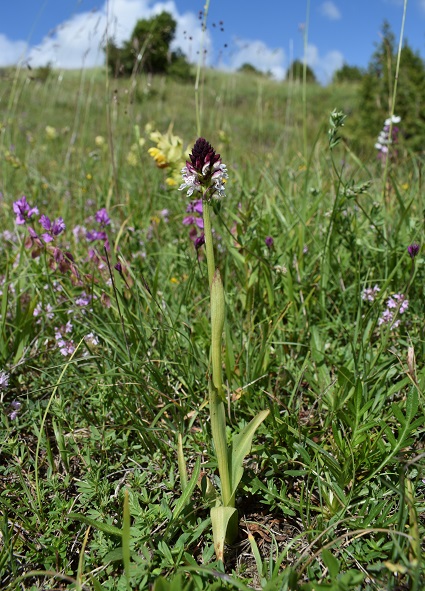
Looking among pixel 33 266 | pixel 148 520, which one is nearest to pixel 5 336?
pixel 33 266

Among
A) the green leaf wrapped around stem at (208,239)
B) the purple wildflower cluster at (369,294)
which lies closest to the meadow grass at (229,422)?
the purple wildflower cluster at (369,294)

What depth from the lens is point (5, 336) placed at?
4.77ft

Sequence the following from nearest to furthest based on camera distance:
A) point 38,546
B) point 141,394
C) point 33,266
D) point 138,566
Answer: point 138,566
point 38,546
point 141,394
point 33,266

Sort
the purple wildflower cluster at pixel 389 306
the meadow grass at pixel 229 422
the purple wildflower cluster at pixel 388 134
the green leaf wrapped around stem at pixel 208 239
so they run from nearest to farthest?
1. the green leaf wrapped around stem at pixel 208 239
2. the meadow grass at pixel 229 422
3. the purple wildflower cluster at pixel 389 306
4. the purple wildflower cluster at pixel 388 134

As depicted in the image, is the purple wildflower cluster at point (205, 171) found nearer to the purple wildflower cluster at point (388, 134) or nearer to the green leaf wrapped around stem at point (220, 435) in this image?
the green leaf wrapped around stem at point (220, 435)

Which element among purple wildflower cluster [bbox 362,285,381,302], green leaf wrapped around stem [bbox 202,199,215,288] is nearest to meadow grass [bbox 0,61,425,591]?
purple wildflower cluster [bbox 362,285,381,302]

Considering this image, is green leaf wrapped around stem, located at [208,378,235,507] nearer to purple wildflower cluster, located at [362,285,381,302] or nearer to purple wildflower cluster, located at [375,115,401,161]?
purple wildflower cluster, located at [362,285,381,302]

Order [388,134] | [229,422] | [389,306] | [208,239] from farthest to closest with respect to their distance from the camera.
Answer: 1. [388,134]
2. [389,306]
3. [229,422]
4. [208,239]

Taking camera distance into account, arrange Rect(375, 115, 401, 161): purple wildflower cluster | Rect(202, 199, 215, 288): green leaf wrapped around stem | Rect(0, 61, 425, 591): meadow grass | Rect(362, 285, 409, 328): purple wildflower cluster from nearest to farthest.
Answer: Rect(202, 199, 215, 288): green leaf wrapped around stem < Rect(0, 61, 425, 591): meadow grass < Rect(362, 285, 409, 328): purple wildflower cluster < Rect(375, 115, 401, 161): purple wildflower cluster

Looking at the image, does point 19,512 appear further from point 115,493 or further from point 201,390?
point 201,390

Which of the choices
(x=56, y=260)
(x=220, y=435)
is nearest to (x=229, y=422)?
(x=220, y=435)

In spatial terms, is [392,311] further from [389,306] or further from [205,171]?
[205,171]

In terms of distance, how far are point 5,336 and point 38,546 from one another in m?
0.69

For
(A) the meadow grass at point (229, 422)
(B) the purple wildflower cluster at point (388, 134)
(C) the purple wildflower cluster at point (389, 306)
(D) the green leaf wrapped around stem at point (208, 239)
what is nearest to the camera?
(D) the green leaf wrapped around stem at point (208, 239)
